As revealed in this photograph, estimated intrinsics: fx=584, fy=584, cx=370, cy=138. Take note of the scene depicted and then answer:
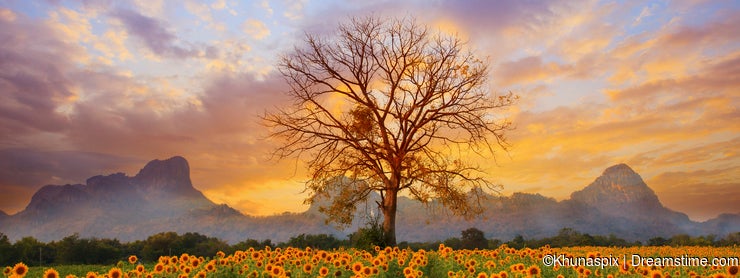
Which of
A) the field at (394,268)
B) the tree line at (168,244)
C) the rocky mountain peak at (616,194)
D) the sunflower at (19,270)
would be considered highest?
the rocky mountain peak at (616,194)

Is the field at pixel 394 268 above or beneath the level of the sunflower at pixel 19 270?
beneath

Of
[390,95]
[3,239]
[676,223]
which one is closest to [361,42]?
[390,95]

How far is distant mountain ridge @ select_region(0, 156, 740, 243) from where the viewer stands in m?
91.1

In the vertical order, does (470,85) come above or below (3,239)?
above

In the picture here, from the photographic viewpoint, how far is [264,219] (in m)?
96.7

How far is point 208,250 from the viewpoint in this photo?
42.3 m

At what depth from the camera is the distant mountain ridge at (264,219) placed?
91.1 meters

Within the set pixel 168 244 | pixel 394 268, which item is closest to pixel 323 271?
pixel 394 268

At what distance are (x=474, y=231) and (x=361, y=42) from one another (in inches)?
745

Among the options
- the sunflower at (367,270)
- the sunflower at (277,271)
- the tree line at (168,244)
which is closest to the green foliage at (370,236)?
the tree line at (168,244)

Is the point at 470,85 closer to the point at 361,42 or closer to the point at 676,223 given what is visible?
the point at 361,42

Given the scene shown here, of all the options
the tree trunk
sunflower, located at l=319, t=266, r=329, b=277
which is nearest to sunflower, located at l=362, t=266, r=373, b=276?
sunflower, located at l=319, t=266, r=329, b=277

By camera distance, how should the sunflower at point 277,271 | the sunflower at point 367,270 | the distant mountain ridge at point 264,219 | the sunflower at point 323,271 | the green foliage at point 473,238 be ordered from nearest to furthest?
the sunflower at point 277,271
the sunflower at point 323,271
the sunflower at point 367,270
the green foliage at point 473,238
the distant mountain ridge at point 264,219

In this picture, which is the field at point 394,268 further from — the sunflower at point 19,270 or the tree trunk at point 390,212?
the tree trunk at point 390,212
